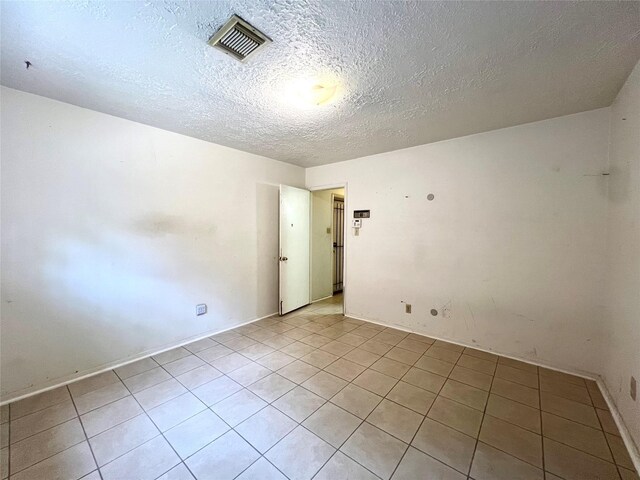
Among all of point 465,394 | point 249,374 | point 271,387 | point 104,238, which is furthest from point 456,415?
point 104,238

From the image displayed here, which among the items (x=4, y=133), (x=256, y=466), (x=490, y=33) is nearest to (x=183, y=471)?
(x=256, y=466)

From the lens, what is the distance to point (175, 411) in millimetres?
1878

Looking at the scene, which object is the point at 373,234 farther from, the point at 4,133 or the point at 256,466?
the point at 4,133

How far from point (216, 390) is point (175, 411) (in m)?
0.33

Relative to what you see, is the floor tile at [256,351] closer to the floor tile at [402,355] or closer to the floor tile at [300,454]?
the floor tile at [300,454]

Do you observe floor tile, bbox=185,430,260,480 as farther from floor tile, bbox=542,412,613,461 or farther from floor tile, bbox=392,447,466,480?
floor tile, bbox=542,412,613,461

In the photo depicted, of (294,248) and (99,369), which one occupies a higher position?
(294,248)

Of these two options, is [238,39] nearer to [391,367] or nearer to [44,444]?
[44,444]

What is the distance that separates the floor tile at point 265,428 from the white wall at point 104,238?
1680 millimetres

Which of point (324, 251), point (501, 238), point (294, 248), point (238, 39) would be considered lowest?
point (324, 251)

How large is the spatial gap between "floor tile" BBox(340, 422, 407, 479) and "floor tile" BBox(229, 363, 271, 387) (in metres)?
1.03

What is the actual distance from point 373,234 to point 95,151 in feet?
10.8

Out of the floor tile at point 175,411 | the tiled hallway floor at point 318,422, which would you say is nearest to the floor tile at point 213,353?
the tiled hallway floor at point 318,422

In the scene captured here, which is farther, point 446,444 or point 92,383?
point 92,383
